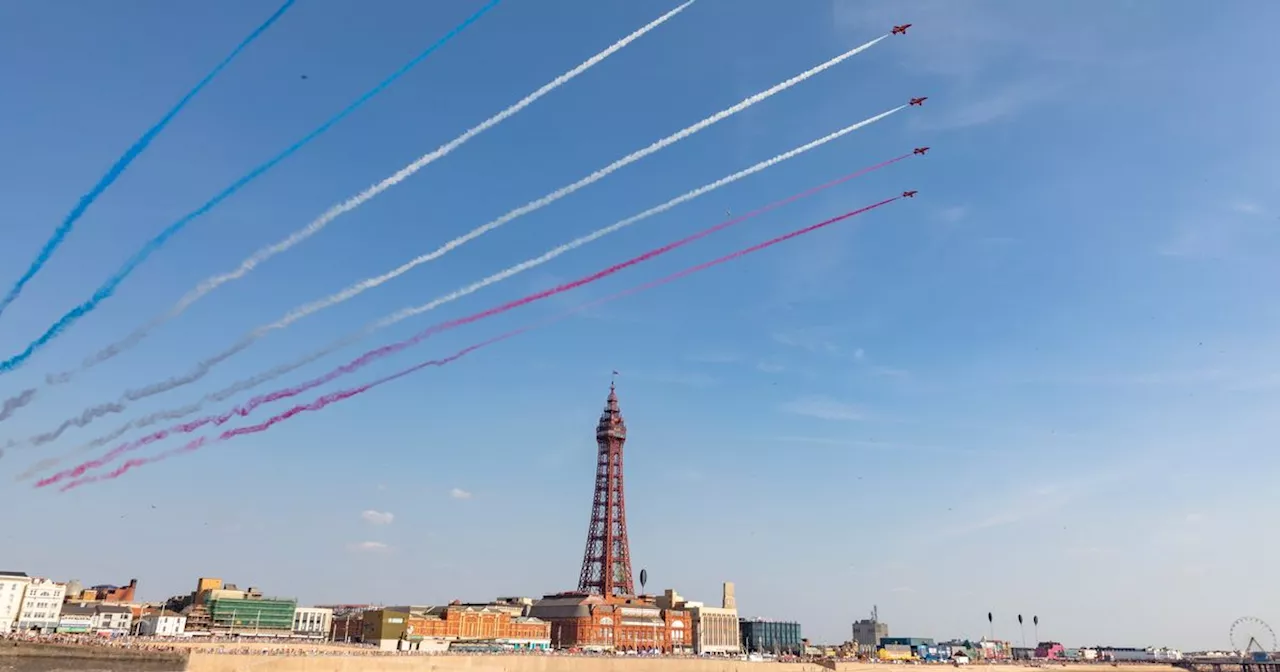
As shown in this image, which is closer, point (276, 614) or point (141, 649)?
point (141, 649)

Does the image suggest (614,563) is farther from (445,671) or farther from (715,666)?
(445,671)

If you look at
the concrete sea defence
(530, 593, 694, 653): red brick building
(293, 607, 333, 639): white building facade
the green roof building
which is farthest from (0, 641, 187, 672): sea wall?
(530, 593, 694, 653): red brick building

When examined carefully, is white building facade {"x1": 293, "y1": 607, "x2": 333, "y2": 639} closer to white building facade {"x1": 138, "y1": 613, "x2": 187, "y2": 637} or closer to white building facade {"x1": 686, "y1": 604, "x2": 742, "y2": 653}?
white building facade {"x1": 138, "y1": 613, "x2": 187, "y2": 637}

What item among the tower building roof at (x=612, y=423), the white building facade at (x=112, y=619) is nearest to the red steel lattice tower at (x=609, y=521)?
the tower building roof at (x=612, y=423)

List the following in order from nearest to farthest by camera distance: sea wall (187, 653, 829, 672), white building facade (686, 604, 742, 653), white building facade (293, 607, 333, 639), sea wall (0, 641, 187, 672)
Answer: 1. sea wall (187, 653, 829, 672)
2. sea wall (0, 641, 187, 672)
3. white building facade (293, 607, 333, 639)
4. white building facade (686, 604, 742, 653)

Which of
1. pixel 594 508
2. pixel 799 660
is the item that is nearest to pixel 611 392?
pixel 594 508

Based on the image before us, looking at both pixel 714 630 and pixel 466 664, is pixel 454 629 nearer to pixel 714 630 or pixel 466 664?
pixel 466 664
